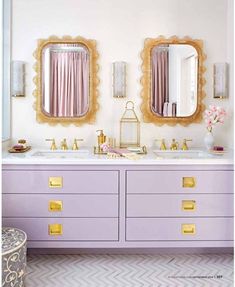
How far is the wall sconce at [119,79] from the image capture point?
10.4 ft

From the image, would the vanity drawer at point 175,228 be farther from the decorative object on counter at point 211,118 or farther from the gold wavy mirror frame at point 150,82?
the gold wavy mirror frame at point 150,82

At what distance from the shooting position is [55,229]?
8.89 feet

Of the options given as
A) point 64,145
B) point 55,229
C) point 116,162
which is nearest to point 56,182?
point 55,229

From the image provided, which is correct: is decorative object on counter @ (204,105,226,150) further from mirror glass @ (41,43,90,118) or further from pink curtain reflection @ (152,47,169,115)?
mirror glass @ (41,43,90,118)

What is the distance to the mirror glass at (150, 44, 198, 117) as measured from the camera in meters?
3.20

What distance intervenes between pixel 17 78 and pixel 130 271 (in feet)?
5.61

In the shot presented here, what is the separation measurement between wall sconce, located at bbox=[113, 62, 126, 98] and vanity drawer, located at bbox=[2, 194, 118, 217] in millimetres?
905

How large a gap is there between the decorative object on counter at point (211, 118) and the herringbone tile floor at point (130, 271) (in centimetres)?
86

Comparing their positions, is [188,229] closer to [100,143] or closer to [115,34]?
[100,143]

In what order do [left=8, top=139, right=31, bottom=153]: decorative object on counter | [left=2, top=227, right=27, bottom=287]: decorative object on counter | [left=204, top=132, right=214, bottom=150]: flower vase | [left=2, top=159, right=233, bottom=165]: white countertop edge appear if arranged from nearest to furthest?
[left=2, top=227, right=27, bottom=287]: decorative object on counter
[left=2, top=159, right=233, bottom=165]: white countertop edge
[left=8, top=139, right=31, bottom=153]: decorative object on counter
[left=204, top=132, right=214, bottom=150]: flower vase

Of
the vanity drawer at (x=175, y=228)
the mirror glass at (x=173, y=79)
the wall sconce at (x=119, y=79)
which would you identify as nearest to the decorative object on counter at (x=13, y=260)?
the vanity drawer at (x=175, y=228)

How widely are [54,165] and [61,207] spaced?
291mm

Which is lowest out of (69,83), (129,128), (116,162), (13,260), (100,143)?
(13,260)

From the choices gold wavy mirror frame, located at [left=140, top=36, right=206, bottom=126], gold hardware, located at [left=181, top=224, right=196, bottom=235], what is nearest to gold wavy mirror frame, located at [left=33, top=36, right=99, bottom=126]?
gold wavy mirror frame, located at [left=140, top=36, right=206, bottom=126]
